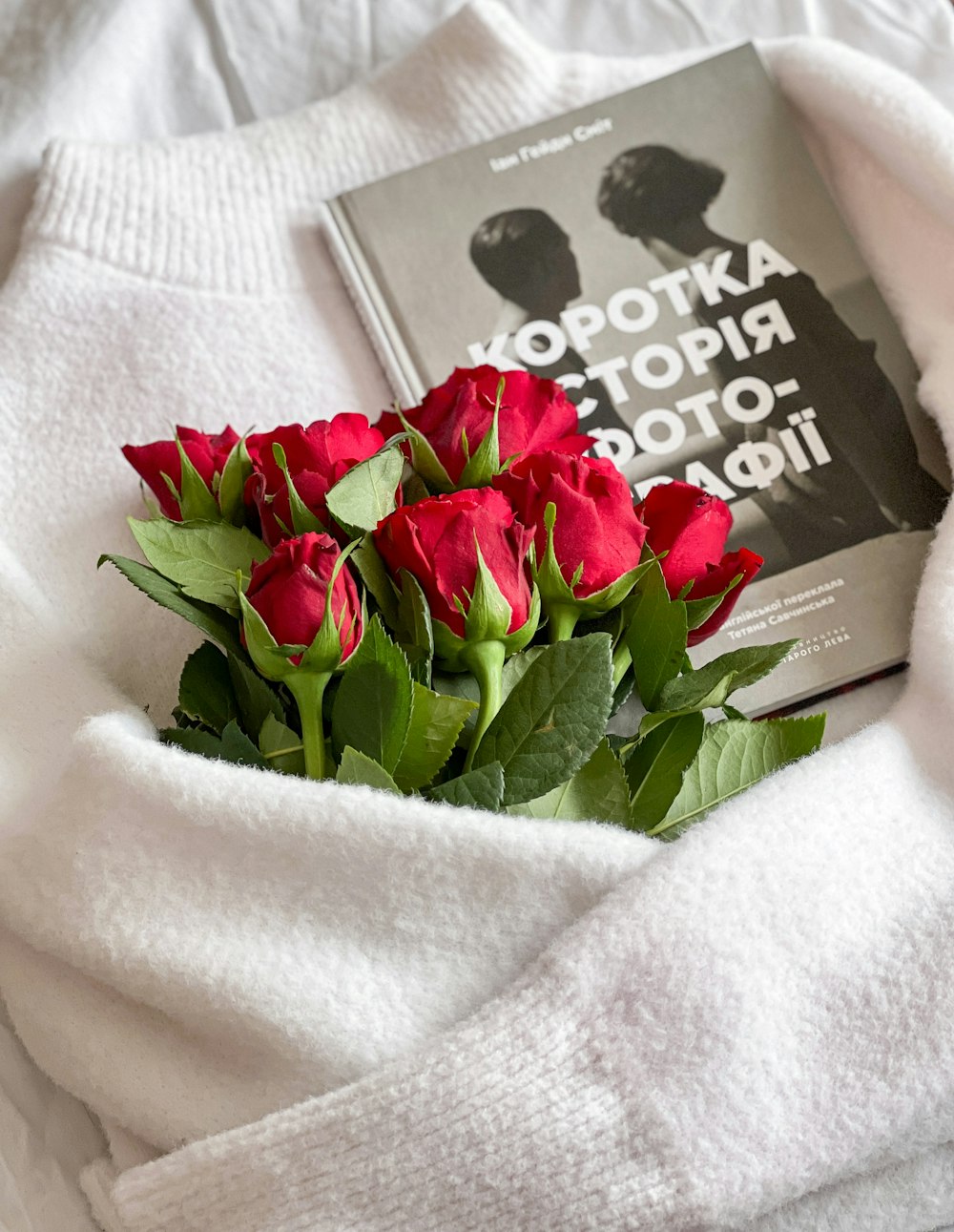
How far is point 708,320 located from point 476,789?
0.91 feet

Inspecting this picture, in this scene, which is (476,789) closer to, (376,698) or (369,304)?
(376,698)

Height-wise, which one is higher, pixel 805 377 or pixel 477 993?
pixel 805 377

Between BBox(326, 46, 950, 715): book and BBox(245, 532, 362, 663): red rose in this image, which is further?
BBox(326, 46, 950, 715): book

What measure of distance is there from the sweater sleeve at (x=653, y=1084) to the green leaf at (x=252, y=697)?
105mm

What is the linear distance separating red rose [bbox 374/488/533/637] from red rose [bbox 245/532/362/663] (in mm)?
19

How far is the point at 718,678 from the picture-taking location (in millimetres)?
332

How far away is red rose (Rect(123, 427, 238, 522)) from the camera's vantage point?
1.07 ft

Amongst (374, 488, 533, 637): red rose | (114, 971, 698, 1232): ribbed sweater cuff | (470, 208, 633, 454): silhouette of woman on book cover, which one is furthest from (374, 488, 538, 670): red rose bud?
(470, 208, 633, 454): silhouette of woman on book cover

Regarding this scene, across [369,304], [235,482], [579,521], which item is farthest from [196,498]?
[369,304]

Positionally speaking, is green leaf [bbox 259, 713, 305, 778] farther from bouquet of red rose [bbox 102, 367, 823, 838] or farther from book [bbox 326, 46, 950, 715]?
book [bbox 326, 46, 950, 715]

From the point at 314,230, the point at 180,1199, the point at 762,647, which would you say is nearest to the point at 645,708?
the point at 762,647

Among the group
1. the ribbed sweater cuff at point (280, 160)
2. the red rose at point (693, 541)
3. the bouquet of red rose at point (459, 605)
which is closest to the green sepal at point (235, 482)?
the bouquet of red rose at point (459, 605)

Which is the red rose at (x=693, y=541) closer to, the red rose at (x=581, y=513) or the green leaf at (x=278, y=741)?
the red rose at (x=581, y=513)

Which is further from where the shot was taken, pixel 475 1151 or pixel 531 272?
pixel 531 272
